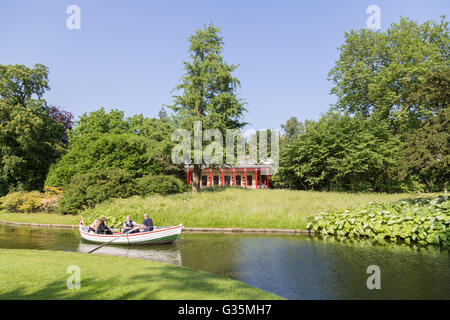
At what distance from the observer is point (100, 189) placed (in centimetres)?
2409

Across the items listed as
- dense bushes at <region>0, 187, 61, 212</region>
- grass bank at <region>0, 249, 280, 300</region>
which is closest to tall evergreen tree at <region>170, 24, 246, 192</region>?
dense bushes at <region>0, 187, 61, 212</region>

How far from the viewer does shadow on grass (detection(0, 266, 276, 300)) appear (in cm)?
652

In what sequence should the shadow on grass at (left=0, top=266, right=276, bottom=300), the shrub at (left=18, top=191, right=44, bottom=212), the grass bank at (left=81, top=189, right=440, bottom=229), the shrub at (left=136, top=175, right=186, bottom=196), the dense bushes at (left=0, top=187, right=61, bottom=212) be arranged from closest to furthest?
the shadow on grass at (left=0, top=266, right=276, bottom=300)
the grass bank at (left=81, top=189, right=440, bottom=229)
the shrub at (left=136, top=175, right=186, bottom=196)
the dense bushes at (left=0, top=187, right=61, bottom=212)
the shrub at (left=18, top=191, right=44, bottom=212)

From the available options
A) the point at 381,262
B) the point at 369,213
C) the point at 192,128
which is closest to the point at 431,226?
the point at 369,213

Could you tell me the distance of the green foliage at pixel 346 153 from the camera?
31969 mm

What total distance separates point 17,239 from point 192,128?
17.1 meters

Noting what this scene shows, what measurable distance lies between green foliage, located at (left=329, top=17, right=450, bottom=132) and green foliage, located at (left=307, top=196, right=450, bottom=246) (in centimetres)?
1865

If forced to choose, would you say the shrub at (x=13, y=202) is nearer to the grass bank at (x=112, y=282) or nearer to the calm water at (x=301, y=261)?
the calm water at (x=301, y=261)

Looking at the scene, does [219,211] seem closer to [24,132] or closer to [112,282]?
[112,282]

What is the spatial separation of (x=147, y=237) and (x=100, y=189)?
37.0 feet

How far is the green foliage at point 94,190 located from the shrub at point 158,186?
3.16ft

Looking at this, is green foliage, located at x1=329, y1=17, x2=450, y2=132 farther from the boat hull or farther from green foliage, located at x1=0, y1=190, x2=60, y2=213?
green foliage, located at x1=0, y1=190, x2=60, y2=213

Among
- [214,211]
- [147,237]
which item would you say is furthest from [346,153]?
[147,237]

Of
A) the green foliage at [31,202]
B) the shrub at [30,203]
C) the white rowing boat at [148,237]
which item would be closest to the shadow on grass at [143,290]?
the white rowing boat at [148,237]
